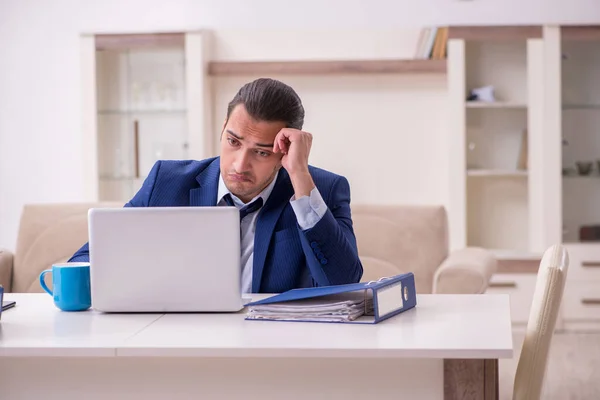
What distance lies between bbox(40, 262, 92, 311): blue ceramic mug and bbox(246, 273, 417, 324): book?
36 cm

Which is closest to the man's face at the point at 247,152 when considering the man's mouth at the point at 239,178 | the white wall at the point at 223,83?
the man's mouth at the point at 239,178

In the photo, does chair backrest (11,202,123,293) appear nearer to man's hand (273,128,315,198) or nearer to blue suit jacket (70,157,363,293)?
blue suit jacket (70,157,363,293)

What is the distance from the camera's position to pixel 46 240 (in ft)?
11.0

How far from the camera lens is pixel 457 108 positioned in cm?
460

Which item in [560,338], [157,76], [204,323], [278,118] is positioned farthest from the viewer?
[157,76]

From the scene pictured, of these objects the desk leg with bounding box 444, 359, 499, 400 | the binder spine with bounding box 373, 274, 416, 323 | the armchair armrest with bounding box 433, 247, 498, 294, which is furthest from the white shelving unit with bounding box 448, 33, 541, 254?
the desk leg with bounding box 444, 359, 499, 400

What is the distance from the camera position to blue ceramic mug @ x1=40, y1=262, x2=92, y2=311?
1762 millimetres

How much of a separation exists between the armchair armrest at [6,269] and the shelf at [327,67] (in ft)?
6.01

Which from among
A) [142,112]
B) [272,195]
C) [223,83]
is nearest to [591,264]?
[223,83]

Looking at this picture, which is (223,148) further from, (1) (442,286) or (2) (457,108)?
(2) (457,108)

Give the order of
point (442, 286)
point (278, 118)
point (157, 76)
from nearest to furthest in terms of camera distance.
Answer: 1. point (278, 118)
2. point (442, 286)
3. point (157, 76)

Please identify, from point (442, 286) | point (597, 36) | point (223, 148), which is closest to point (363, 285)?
point (223, 148)

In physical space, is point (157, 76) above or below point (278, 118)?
above

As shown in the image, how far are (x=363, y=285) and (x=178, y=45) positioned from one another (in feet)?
11.0
